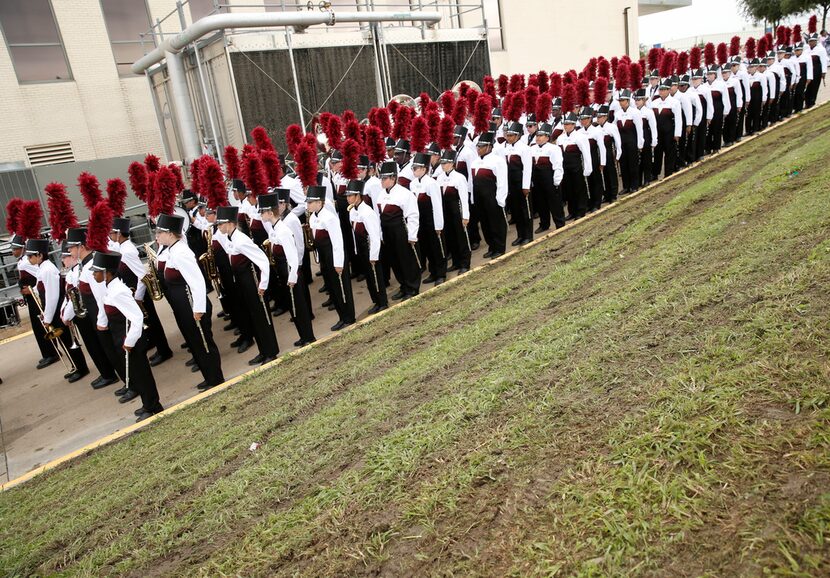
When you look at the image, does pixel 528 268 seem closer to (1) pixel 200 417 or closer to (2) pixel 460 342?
(2) pixel 460 342

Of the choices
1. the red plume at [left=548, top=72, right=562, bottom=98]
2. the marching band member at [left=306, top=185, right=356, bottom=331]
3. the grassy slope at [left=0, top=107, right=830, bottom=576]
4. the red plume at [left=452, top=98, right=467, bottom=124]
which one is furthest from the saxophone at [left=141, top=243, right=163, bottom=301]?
the red plume at [left=548, top=72, right=562, bottom=98]

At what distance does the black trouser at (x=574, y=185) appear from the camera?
10.0 metres

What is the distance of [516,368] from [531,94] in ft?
28.4

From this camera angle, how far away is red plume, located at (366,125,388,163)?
8.72 m

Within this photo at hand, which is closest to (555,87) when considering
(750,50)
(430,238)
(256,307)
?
(750,50)

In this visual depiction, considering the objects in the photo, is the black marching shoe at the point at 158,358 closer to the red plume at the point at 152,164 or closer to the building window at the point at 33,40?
the red plume at the point at 152,164

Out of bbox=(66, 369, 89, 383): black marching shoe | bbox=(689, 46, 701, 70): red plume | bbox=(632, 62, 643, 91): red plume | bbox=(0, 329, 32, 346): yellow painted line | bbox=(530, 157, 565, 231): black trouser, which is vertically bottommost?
bbox=(66, 369, 89, 383): black marching shoe

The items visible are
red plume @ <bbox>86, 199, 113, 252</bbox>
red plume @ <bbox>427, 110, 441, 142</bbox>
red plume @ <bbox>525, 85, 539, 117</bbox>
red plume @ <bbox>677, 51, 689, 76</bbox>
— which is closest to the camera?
red plume @ <bbox>86, 199, 113, 252</bbox>

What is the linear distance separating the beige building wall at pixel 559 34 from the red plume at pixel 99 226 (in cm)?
1745

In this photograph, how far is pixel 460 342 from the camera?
16.7 ft

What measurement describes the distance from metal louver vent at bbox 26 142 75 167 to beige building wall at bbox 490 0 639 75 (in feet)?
48.1

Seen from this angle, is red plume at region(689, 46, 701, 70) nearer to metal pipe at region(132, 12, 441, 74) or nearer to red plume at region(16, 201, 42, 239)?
metal pipe at region(132, 12, 441, 74)

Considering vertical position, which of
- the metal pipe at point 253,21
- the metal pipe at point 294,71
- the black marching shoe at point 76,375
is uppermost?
the metal pipe at point 253,21

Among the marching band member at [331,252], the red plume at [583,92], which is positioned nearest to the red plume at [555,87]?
the red plume at [583,92]
